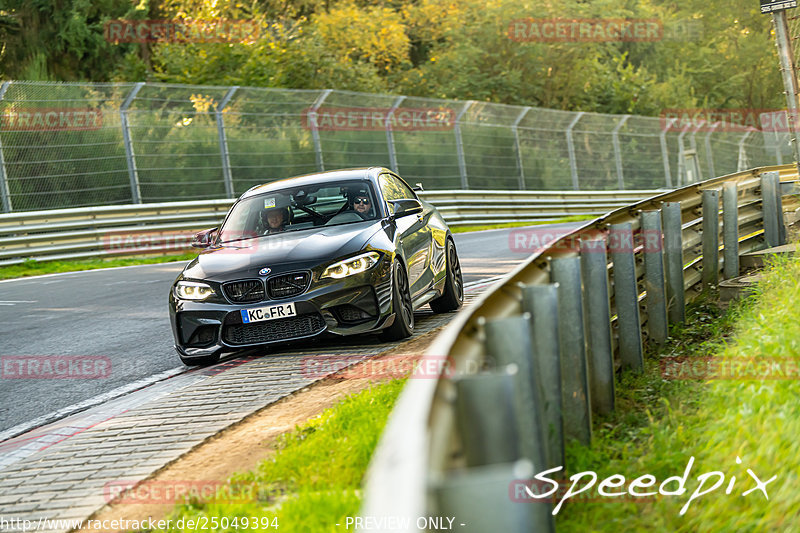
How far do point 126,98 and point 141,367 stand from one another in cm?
1359

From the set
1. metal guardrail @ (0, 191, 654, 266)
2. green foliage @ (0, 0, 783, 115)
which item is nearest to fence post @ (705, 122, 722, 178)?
green foliage @ (0, 0, 783, 115)

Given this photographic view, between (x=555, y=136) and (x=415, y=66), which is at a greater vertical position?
(x=415, y=66)

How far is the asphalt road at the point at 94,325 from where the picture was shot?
25.7ft

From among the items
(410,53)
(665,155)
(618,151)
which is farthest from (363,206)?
(410,53)

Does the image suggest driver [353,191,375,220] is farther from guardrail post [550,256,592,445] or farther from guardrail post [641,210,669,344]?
guardrail post [550,256,592,445]

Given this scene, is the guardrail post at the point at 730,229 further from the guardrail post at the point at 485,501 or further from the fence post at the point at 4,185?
the fence post at the point at 4,185

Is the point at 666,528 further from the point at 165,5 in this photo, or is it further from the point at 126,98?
the point at 165,5

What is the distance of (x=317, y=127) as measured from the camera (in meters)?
24.6

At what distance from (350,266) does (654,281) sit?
241 centimetres

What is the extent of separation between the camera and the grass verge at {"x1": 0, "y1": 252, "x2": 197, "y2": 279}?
18.0 metres

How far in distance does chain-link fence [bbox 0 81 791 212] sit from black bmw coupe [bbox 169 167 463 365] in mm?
12203

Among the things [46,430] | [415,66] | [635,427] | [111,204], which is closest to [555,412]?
[635,427]

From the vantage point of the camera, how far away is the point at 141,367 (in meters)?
8.58

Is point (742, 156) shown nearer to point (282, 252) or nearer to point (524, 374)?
point (282, 252)
